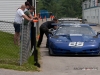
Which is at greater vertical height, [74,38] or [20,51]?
[20,51]

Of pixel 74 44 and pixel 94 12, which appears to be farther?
pixel 94 12

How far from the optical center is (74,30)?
14.9m

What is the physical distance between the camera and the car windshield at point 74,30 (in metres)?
14.7

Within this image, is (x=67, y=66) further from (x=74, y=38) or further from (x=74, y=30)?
(x=74, y=30)

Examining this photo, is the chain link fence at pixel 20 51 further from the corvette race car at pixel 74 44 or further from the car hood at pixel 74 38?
the car hood at pixel 74 38

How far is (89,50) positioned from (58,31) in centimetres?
213

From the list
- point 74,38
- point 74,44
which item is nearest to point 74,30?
point 74,38

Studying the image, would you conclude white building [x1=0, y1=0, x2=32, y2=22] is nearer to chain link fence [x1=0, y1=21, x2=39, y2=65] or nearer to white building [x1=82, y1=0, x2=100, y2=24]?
chain link fence [x1=0, y1=21, x2=39, y2=65]

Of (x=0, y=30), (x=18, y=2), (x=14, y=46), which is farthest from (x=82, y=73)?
(x=18, y=2)

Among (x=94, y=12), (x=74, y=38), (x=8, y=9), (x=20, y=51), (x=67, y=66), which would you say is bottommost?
(x=94, y=12)

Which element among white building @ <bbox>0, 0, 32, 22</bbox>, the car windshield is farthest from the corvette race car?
white building @ <bbox>0, 0, 32, 22</bbox>

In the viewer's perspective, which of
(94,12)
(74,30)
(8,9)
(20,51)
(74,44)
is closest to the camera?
(20,51)

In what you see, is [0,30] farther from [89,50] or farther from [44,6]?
[44,6]

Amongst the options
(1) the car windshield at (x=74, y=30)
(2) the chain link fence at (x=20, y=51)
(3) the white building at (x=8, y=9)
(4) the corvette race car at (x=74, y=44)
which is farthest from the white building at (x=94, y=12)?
(2) the chain link fence at (x=20, y=51)
